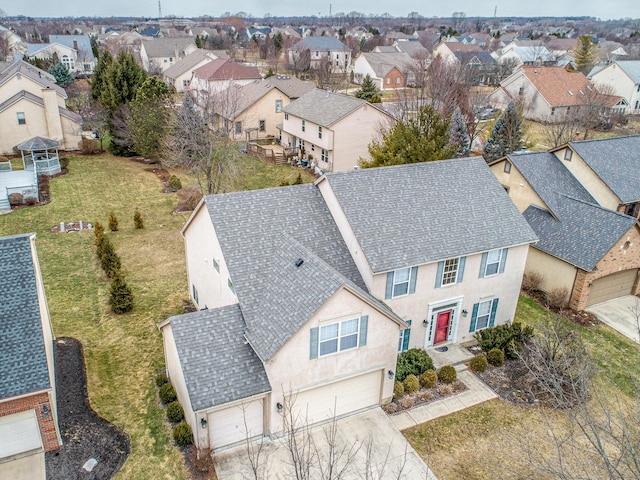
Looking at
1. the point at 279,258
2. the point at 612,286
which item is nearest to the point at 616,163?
the point at 612,286

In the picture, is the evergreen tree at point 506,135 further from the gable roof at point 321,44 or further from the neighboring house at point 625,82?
the gable roof at point 321,44

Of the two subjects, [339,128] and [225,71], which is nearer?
[339,128]

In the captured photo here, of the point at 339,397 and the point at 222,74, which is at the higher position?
the point at 222,74

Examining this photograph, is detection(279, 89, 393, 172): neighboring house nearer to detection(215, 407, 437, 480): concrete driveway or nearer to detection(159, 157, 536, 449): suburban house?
detection(159, 157, 536, 449): suburban house

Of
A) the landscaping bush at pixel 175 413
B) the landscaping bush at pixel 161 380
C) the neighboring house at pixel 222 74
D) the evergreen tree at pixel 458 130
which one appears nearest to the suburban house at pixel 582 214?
the evergreen tree at pixel 458 130

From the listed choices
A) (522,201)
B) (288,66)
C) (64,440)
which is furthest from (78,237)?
(288,66)

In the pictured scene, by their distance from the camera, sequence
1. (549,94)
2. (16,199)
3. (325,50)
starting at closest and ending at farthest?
(16,199) → (549,94) → (325,50)

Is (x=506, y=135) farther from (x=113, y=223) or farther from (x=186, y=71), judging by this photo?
(x=186, y=71)
